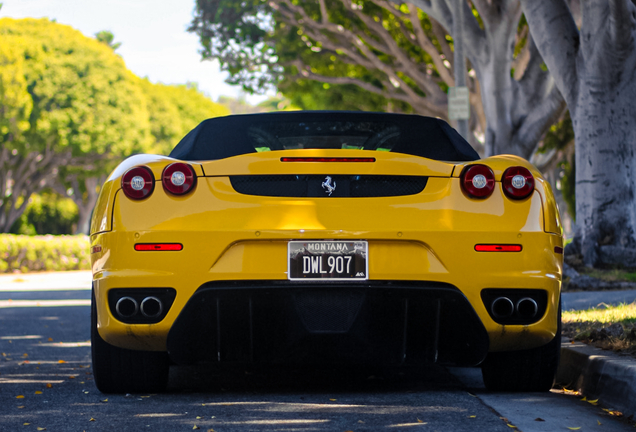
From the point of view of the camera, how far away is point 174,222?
13.4 ft

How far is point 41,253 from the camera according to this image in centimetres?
2445

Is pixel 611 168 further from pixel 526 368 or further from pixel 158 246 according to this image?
pixel 158 246

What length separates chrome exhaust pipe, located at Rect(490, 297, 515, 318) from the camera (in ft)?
13.6

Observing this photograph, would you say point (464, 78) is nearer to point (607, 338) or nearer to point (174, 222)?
point (607, 338)

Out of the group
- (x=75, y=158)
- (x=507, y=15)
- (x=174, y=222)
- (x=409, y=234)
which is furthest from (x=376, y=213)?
(x=75, y=158)

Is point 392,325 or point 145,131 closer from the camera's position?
point 392,325

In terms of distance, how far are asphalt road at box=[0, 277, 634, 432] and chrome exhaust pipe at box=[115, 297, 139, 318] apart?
46 cm

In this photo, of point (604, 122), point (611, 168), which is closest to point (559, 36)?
point (604, 122)

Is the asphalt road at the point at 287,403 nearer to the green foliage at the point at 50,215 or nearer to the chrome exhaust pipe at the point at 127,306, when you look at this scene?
the chrome exhaust pipe at the point at 127,306

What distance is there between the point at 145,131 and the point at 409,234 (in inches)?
1605

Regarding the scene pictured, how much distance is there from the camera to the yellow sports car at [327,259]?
13.3ft

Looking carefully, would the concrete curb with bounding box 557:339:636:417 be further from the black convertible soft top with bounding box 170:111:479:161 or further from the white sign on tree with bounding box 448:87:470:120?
the white sign on tree with bounding box 448:87:470:120

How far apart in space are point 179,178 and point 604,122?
7.89 metres

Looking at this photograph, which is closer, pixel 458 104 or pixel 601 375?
pixel 601 375
